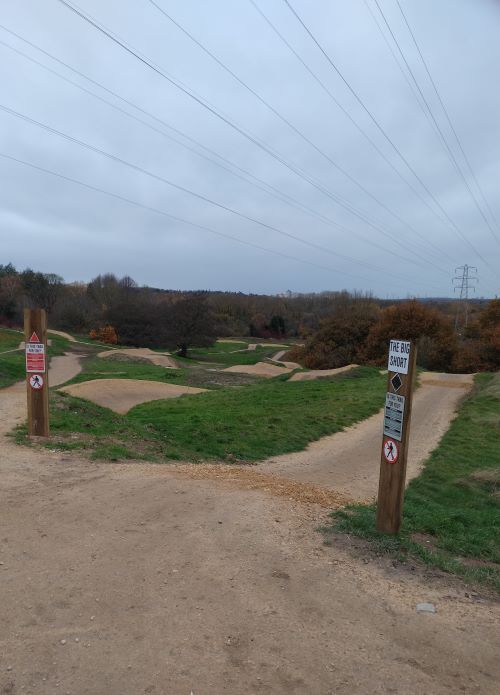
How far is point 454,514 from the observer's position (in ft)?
21.8

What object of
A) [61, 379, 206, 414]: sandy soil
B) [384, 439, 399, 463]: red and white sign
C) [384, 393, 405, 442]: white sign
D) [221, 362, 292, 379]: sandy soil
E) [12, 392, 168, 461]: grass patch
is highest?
[384, 393, 405, 442]: white sign

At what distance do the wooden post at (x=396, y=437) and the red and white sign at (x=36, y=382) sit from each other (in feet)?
17.4

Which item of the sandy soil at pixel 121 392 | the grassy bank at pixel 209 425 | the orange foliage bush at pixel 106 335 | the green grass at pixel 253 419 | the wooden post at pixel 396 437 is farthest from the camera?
the orange foliage bush at pixel 106 335

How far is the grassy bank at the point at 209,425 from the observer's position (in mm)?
8492

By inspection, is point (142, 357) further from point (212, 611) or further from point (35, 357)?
point (212, 611)

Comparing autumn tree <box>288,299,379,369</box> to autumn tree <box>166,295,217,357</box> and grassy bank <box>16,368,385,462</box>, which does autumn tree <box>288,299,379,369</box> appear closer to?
autumn tree <box>166,295,217,357</box>

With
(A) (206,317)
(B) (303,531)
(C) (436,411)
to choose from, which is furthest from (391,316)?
(B) (303,531)

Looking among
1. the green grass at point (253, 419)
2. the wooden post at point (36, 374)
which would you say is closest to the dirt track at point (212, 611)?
the wooden post at point (36, 374)

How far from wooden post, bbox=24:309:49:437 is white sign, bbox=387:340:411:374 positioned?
5269mm

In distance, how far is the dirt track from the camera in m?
2.77

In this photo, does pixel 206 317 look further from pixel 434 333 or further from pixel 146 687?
pixel 146 687

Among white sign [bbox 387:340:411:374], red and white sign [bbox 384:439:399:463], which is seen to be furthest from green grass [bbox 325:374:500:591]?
white sign [bbox 387:340:411:374]

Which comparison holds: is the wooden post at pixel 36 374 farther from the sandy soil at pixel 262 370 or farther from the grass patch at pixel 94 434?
the sandy soil at pixel 262 370

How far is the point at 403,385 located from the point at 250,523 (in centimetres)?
190
